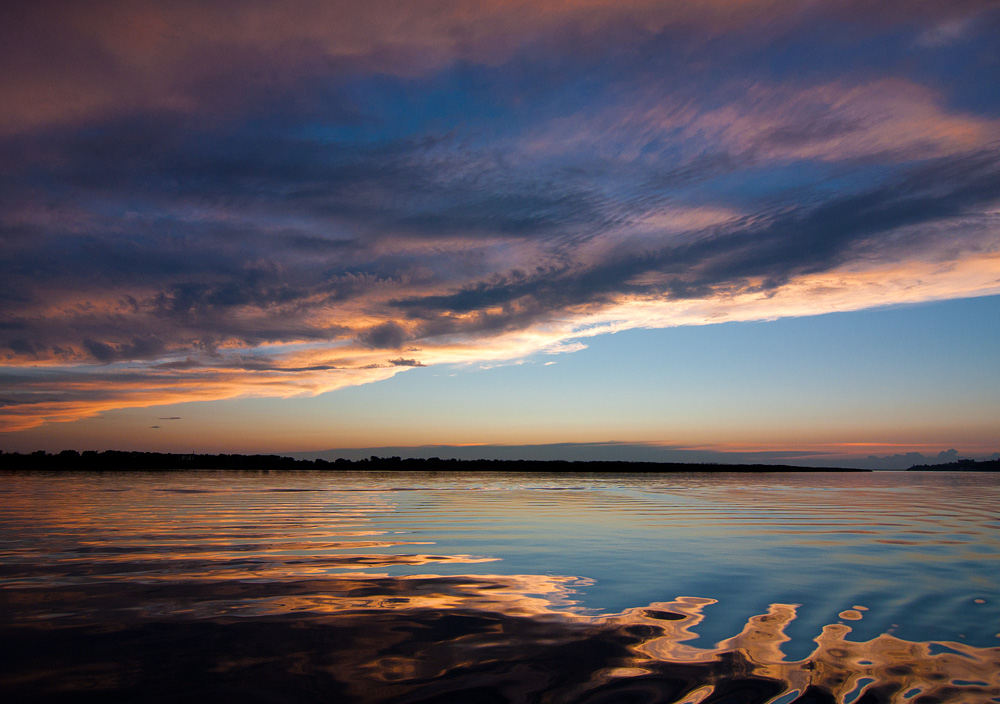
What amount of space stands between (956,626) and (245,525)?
1678cm

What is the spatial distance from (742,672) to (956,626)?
370 centimetres

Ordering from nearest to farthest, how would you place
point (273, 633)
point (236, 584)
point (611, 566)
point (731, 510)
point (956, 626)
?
point (273, 633) < point (956, 626) < point (236, 584) < point (611, 566) < point (731, 510)

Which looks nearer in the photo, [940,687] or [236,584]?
[940,687]

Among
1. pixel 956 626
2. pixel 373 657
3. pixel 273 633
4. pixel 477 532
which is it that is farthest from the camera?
pixel 477 532

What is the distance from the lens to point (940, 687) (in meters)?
5.03

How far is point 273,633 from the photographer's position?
6.41 metres

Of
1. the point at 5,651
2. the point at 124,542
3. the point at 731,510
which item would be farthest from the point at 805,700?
the point at 731,510

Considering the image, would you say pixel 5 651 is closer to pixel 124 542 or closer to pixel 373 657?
pixel 373 657

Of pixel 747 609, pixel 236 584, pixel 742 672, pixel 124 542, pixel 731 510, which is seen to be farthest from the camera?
pixel 731 510

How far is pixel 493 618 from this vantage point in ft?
23.6

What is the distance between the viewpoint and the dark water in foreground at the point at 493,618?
16.4 ft

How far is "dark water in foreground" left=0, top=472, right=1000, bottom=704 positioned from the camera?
5.00 metres

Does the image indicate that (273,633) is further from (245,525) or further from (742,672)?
(245,525)

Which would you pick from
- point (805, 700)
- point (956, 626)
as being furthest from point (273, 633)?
point (956, 626)
